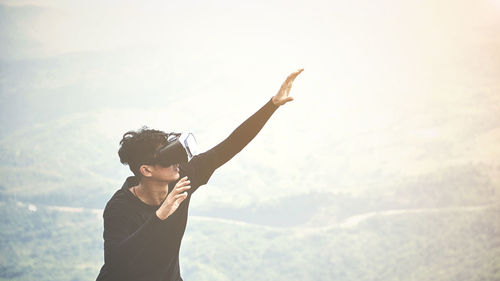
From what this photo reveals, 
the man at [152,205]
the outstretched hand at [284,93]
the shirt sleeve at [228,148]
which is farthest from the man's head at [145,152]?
the outstretched hand at [284,93]

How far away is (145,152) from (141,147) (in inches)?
0.8

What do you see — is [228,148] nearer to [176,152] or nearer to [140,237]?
[176,152]

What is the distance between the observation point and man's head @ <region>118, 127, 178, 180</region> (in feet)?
4.95

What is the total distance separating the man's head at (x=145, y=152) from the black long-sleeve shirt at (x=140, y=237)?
77mm

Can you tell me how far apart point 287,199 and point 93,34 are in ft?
22.9

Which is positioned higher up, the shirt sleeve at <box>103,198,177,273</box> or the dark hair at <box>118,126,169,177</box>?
the dark hair at <box>118,126,169,177</box>

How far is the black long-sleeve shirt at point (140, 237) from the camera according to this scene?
1.25 meters

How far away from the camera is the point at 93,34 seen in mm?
13219

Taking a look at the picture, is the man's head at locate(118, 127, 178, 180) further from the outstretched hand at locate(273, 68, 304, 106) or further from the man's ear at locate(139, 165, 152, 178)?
the outstretched hand at locate(273, 68, 304, 106)

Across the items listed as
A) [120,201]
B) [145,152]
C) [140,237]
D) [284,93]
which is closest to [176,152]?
[145,152]

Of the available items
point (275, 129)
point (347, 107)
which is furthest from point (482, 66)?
point (275, 129)

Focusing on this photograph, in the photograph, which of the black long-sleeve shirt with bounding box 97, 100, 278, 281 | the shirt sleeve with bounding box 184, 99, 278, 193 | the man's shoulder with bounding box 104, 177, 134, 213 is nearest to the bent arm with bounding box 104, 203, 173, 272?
the black long-sleeve shirt with bounding box 97, 100, 278, 281

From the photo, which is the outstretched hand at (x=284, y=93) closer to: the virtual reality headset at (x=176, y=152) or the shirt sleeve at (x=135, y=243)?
the virtual reality headset at (x=176, y=152)

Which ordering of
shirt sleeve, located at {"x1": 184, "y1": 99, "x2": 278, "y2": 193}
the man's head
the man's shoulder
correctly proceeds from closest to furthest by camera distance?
1. the man's shoulder
2. the man's head
3. shirt sleeve, located at {"x1": 184, "y1": 99, "x2": 278, "y2": 193}
